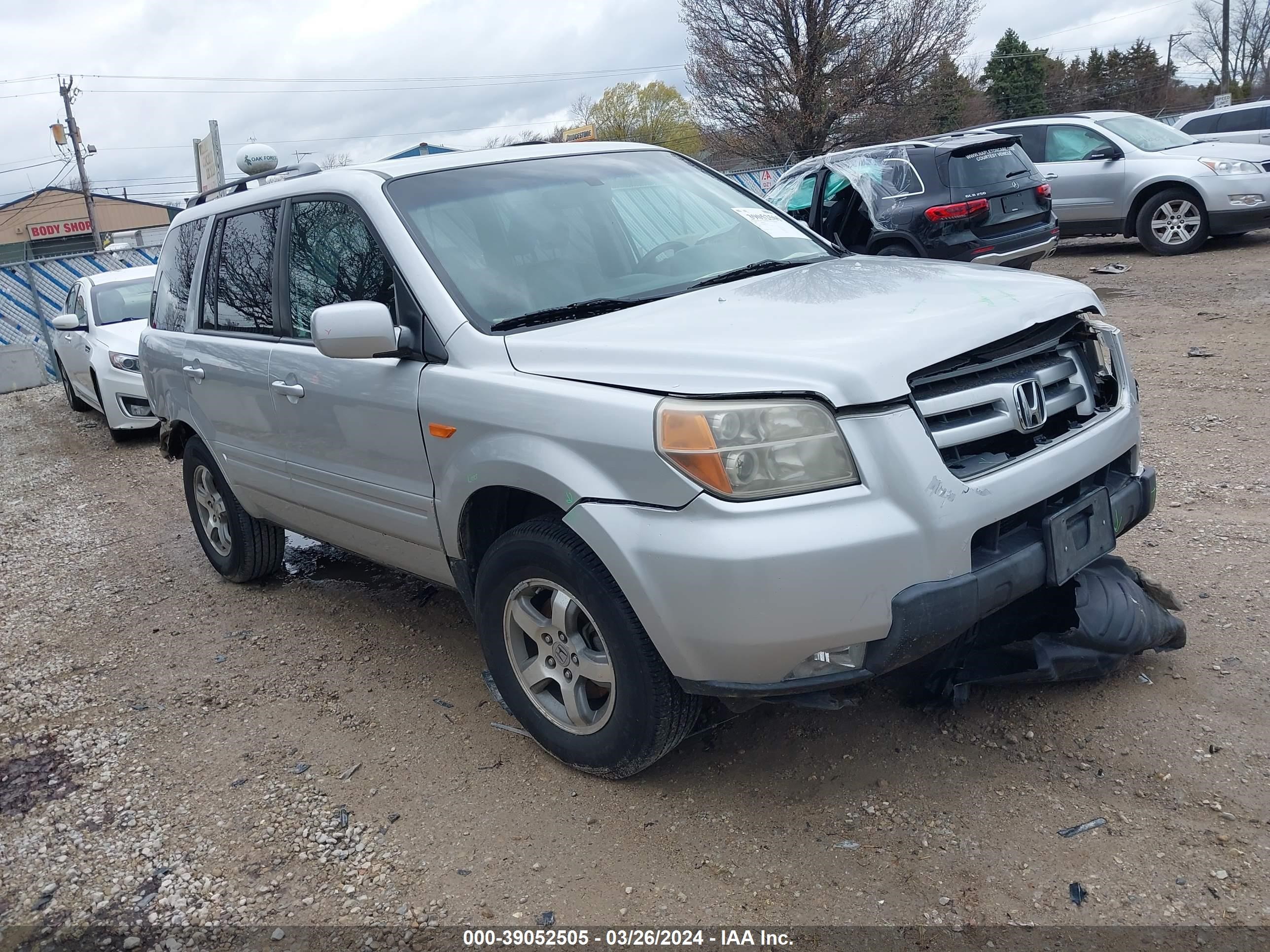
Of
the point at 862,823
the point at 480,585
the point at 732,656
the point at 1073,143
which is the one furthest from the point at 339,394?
the point at 1073,143

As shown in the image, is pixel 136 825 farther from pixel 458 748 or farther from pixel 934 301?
pixel 934 301

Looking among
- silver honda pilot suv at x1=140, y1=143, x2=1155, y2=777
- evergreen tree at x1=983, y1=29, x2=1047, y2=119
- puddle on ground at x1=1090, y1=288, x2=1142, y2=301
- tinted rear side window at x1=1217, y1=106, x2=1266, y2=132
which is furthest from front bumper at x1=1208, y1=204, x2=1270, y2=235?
evergreen tree at x1=983, y1=29, x2=1047, y2=119

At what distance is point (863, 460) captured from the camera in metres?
2.58

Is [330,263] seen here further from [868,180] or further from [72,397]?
[72,397]

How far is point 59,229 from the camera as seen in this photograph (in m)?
67.3

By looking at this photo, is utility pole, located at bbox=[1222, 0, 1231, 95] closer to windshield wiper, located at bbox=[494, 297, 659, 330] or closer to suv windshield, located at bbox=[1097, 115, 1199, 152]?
suv windshield, located at bbox=[1097, 115, 1199, 152]

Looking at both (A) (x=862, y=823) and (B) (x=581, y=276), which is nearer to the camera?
(A) (x=862, y=823)

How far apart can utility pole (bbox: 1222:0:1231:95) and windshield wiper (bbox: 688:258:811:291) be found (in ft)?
175

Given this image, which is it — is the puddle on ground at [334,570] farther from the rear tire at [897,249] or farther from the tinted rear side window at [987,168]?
the tinted rear side window at [987,168]

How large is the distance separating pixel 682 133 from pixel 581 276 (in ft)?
218

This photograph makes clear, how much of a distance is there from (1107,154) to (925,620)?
40.1 ft

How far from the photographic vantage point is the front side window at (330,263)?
3.67 m

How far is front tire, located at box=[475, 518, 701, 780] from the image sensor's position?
9.45 ft

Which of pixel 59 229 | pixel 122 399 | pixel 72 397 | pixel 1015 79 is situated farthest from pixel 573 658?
pixel 59 229
